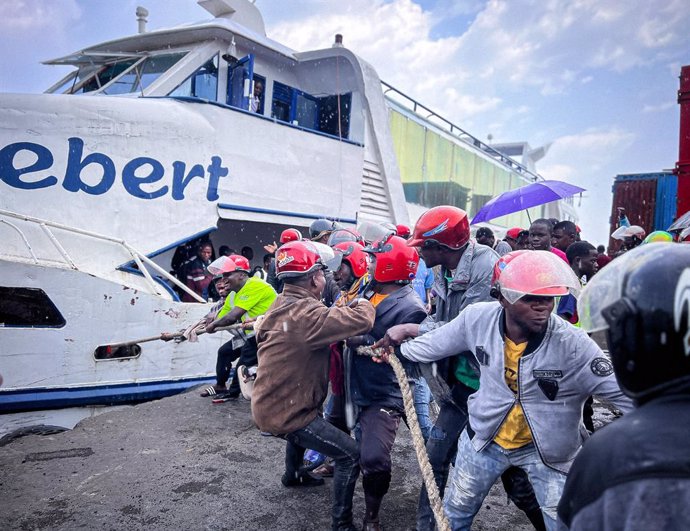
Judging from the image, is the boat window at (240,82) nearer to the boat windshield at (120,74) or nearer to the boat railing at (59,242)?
the boat windshield at (120,74)

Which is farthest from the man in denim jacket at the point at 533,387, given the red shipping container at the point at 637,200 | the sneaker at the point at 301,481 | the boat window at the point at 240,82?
the red shipping container at the point at 637,200

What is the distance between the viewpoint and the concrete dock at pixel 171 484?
286cm

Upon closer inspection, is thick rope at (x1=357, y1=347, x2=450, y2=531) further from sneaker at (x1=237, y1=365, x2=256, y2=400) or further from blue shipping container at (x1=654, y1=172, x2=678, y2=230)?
blue shipping container at (x1=654, y1=172, x2=678, y2=230)

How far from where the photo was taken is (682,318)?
798 millimetres

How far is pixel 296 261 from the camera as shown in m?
2.74

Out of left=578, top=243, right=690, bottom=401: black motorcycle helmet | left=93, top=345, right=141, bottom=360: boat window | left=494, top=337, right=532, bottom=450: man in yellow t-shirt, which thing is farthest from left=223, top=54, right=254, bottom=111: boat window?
left=578, top=243, right=690, bottom=401: black motorcycle helmet

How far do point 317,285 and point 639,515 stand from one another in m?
2.17

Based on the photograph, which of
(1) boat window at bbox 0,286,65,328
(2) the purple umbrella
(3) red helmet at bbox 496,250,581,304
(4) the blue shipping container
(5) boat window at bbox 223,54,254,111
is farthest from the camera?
(4) the blue shipping container

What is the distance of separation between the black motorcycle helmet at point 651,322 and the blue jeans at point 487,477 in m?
1.28

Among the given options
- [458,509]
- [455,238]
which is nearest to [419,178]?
[455,238]

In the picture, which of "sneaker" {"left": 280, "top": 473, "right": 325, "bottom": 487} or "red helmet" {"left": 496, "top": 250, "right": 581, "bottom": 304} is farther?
"sneaker" {"left": 280, "top": 473, "right": 325, "bottom": 487}

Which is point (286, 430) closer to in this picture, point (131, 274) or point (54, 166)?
point (131, 274)

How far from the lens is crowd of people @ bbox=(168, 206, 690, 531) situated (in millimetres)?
803

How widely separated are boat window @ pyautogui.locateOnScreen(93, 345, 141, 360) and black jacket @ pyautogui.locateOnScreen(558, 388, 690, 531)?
5.19 meters
